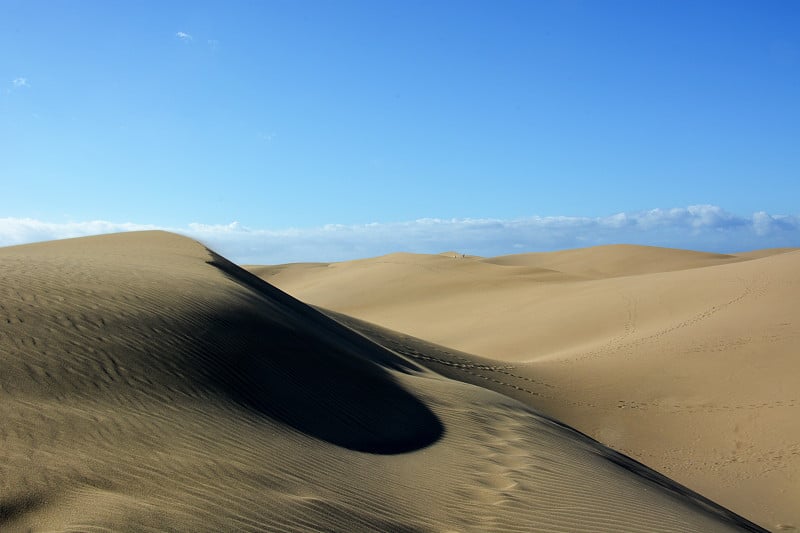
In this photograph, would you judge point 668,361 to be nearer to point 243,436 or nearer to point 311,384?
point 311,384

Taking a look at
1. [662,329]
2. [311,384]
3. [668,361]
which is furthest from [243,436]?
[662,329]

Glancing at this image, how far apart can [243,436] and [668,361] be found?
45.4 feet

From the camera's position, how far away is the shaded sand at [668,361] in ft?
40.4

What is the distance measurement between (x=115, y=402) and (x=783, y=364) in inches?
585

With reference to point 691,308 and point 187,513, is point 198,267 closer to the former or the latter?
point 187,513

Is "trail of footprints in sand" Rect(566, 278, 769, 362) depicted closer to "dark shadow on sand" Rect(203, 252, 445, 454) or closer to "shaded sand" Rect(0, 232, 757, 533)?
"shaded sand" Rect(0, 232, 757, 533)

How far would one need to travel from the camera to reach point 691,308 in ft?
74.7

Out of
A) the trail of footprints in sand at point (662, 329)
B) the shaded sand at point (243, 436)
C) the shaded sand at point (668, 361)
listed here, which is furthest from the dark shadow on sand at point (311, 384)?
the trail of footprints in sand at point (662, 329)

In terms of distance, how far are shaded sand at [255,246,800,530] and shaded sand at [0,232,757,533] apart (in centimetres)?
318

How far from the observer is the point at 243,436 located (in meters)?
6.12

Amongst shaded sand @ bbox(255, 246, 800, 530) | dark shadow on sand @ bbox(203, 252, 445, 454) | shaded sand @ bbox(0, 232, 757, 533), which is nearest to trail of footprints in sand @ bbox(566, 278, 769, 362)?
shaded sand @ bbox(255, 246, 800, 530)

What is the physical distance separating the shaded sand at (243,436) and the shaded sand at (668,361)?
318 cm

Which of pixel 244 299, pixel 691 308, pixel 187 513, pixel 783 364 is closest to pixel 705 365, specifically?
pixel 783 364

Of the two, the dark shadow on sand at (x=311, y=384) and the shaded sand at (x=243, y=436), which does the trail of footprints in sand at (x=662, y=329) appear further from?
the dark shadow on sand at (x=311, y=384)
